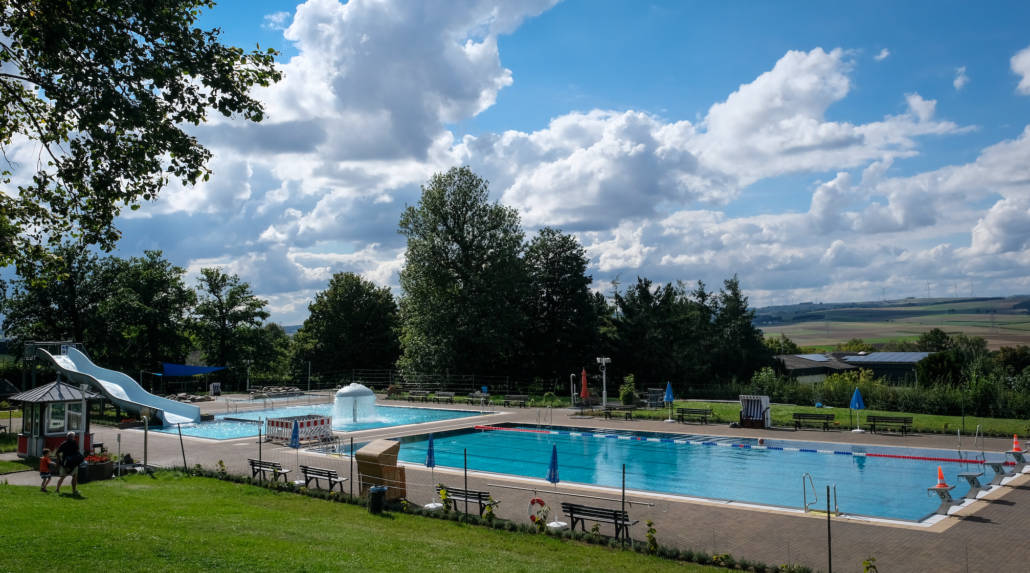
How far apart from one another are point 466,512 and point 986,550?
9.30 m

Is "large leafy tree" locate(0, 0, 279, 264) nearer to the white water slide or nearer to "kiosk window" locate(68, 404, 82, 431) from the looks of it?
"kiosk window" locate(68, 404, 82, 431)

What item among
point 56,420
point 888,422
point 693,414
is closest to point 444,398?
point 693,414

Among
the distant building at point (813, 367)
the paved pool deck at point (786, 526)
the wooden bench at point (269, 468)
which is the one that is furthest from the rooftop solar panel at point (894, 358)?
the wooden bench at point (269, 468)

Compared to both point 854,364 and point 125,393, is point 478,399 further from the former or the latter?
point 854,364

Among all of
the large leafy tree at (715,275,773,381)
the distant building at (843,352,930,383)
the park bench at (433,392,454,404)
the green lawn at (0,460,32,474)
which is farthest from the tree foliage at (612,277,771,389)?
the green lawn at (0,460,32,474)

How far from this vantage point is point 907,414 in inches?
1169

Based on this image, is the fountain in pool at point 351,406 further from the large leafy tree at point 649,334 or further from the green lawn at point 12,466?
the large leafy tree at point 649,334

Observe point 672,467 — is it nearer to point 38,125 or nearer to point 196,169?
point 196,169

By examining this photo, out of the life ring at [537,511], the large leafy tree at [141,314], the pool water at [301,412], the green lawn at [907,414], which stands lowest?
the pool water at [301,412]

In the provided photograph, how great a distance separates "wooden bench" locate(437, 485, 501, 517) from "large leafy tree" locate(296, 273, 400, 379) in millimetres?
44262

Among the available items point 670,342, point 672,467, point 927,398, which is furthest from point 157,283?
point 927,398

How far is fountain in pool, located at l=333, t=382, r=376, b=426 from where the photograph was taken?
33219 millimetres

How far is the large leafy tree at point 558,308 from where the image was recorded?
50281mm

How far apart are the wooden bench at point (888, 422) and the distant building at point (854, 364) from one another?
3297cm
